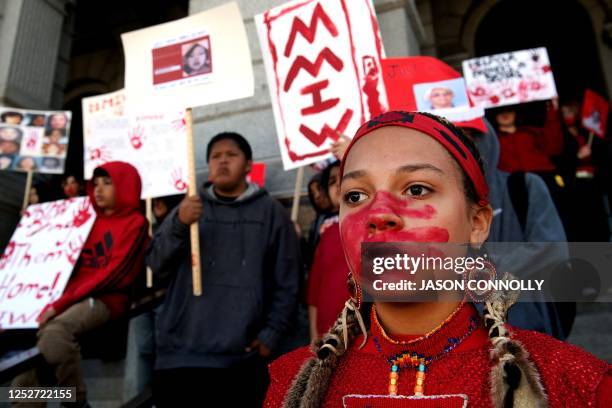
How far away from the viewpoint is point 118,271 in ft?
9.50

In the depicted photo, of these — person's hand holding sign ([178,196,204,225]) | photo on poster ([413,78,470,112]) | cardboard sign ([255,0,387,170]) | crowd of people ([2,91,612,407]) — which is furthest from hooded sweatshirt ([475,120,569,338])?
person's hand holding sign ([178,196,204,225])

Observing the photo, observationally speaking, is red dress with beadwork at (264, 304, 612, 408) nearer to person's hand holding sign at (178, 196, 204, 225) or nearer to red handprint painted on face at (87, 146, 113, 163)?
person's hand holding sign at (178, 196, 204, 225)

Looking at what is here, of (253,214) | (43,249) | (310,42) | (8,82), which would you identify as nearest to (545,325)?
(253,214)

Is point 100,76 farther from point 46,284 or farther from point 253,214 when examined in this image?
point 253,214

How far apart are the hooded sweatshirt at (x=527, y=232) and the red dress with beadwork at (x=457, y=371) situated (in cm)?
76

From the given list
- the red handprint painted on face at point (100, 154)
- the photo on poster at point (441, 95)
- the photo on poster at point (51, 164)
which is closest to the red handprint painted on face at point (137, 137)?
the red handprint painted on face at point (100, 154)

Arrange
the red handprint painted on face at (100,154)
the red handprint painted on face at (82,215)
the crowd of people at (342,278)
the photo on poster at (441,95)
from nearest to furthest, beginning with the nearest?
1. the crowd of people at (342,278)
2. the photo on poster at (441,95)
3. the red handprint painted on face at (82,215)
4. the red handprint painted on face at (100,154)

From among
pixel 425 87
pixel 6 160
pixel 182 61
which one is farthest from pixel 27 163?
pixel 425 87

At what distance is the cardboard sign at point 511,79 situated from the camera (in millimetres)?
4035

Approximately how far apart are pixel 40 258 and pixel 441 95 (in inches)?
119

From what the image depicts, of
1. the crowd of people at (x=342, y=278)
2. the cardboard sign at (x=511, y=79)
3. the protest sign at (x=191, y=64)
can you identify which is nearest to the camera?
the crowd of people at (x=342, y=278)

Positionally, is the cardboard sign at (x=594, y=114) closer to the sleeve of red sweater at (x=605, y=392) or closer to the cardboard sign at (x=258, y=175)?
the cardboard sign at (x=258, y=175)

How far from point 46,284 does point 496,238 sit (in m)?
2.91

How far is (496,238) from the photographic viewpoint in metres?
2.01
